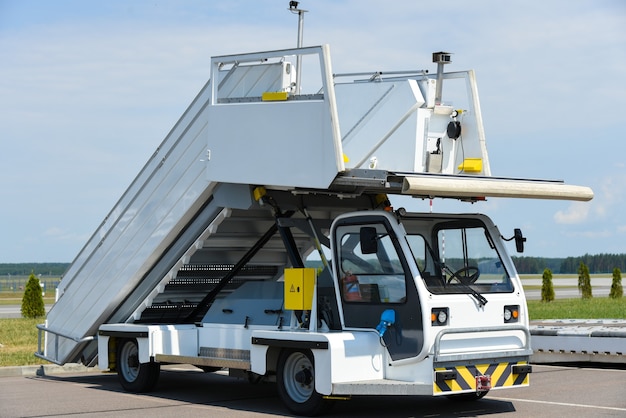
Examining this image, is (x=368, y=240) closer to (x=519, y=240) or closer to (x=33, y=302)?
(x=519, y=240)

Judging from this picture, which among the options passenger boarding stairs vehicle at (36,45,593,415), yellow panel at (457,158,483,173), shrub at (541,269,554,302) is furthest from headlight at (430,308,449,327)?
shrub at (541,269,554,302)

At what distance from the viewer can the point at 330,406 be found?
10242mm

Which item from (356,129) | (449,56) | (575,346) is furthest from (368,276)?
(575,346)

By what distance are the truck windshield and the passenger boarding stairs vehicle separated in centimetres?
2

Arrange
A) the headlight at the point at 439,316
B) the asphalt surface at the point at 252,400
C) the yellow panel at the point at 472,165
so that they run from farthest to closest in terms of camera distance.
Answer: the yellow panel at the point at 472,165, the asphalt surface at the point at 252,400, the headlight at the point at 439,316

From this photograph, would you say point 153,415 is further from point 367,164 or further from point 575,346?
point 575,346

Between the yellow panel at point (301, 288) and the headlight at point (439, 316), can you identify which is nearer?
the headlight at point (439, 316)

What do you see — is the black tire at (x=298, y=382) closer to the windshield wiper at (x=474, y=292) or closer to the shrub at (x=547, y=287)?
the windshield wiper at (x=474, y=292)

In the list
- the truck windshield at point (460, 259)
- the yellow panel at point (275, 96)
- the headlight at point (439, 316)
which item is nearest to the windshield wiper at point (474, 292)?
the truck windshield at point (460, 259)

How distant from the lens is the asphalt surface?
10.6 m

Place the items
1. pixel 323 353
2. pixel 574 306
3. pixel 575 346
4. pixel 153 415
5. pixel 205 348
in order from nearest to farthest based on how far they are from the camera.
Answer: pixel 323 353, pixel 153 415, pixel 205 348, pixel 575 346, pixel 574 306

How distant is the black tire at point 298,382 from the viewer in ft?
33.6

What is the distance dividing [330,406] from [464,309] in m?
1.60

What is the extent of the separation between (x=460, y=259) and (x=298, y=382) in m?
2.12
